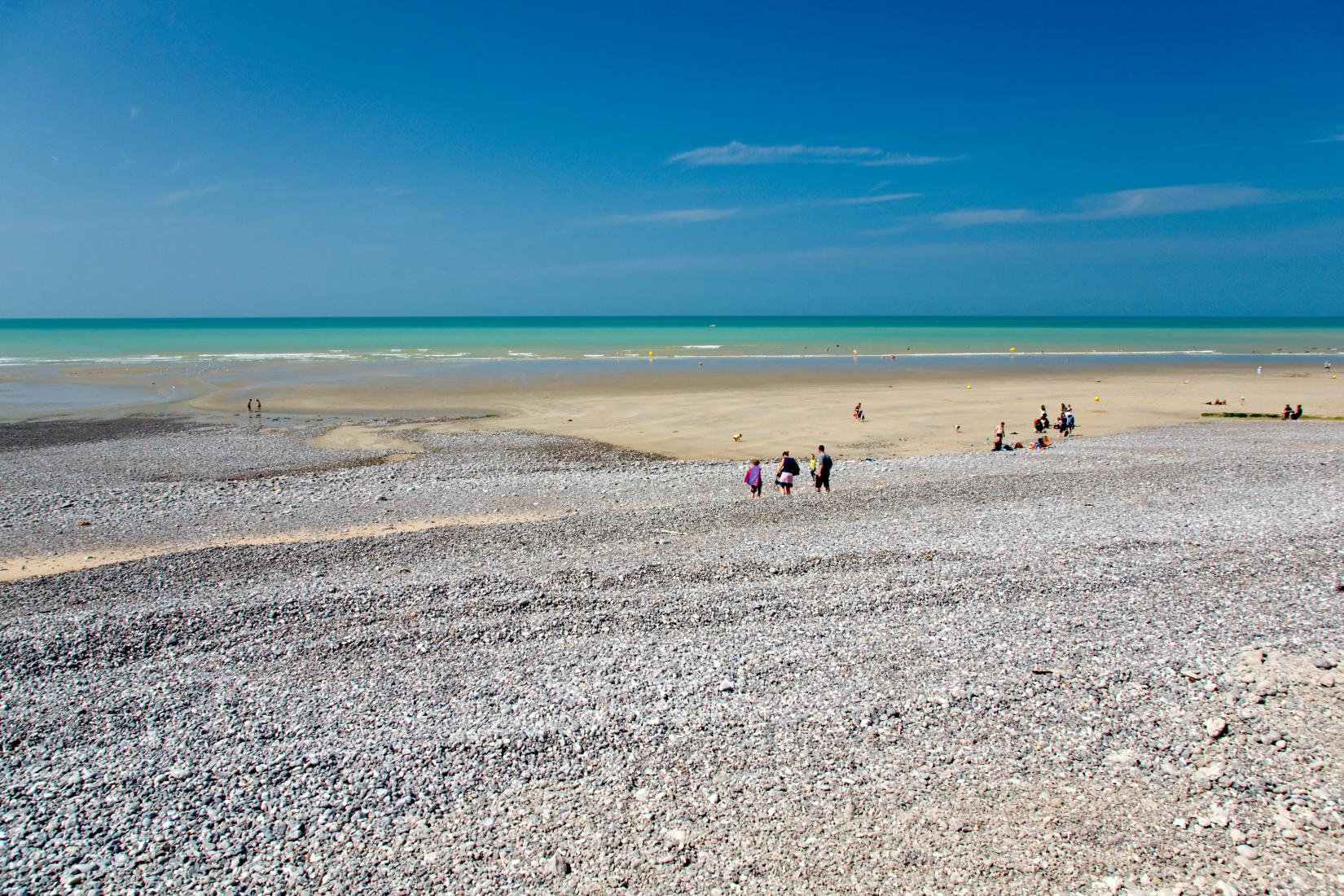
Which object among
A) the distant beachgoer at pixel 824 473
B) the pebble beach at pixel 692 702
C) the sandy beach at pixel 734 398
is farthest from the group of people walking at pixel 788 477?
the sandy beach at pixel 734 398

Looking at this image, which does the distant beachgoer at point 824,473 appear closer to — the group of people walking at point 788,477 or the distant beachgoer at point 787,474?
the group of people walking at point 788,477

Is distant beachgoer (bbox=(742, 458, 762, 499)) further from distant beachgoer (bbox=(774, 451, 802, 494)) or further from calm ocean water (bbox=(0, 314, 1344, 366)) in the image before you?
calm ocean water (bbox=(0, 314, 1344, 366))

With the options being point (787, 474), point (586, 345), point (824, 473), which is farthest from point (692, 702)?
point (586, 345)

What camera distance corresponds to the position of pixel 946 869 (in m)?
6.51

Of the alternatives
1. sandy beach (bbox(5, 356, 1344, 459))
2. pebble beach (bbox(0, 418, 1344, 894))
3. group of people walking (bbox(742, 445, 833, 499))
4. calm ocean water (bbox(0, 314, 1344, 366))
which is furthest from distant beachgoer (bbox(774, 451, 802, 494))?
calm ocean water (bbox(0, 314, 1344, 366))

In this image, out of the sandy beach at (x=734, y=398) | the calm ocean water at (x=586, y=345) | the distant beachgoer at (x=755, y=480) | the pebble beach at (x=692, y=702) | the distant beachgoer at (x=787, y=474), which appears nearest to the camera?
the pebble beach at (x=692, y=702)

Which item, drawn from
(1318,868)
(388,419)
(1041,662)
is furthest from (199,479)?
(1318,868)

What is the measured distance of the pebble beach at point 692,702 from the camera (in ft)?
22.2

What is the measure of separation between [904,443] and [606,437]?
1099 cm

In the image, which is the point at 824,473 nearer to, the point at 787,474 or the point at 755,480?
the point at 787,474

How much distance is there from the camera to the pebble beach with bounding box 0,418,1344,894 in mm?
6754

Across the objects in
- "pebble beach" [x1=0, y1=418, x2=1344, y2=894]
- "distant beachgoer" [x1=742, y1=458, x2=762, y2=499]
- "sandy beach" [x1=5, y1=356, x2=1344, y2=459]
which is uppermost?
"sandy beach" [x1=5, y1=356, x2=1344, y2=459]

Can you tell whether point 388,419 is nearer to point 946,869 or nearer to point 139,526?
point 139,526

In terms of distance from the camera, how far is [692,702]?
928cm
